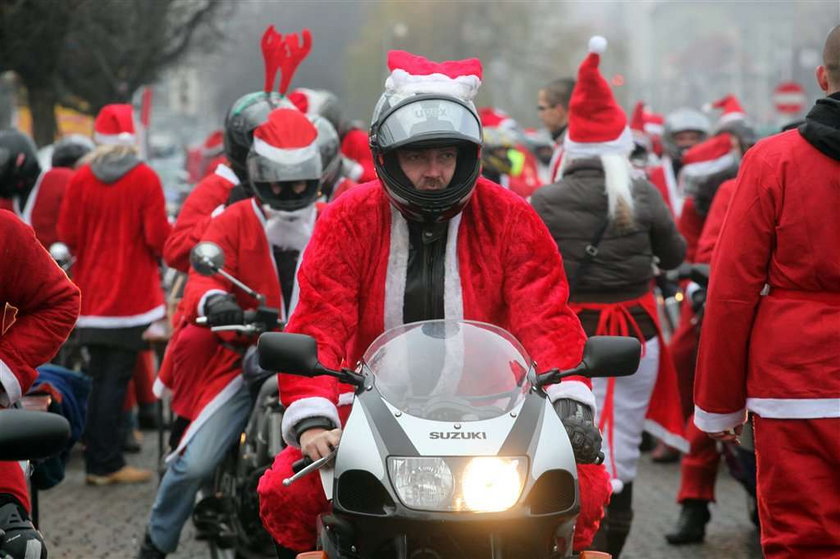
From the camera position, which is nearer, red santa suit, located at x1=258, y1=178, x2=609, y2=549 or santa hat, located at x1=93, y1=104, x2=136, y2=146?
red santa suit, located at x1=258, y1=178, x2=609, y2=549

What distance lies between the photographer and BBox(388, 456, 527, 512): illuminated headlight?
11.2ft

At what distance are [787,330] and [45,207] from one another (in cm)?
731

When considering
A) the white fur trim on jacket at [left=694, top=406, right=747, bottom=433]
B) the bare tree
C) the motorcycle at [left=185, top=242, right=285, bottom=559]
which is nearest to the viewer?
the white fur trim on jacket at [left=694, top=406, right=747, bottom=433]

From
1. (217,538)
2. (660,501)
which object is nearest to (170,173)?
(660,501)

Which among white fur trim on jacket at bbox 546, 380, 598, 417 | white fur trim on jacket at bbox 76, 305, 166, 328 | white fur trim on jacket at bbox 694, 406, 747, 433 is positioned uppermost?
white fur trim on jacket at bbox 546, 380, 598, 417

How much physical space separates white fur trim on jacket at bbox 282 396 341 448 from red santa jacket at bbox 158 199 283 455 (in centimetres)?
227

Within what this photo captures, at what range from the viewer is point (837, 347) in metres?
4.46

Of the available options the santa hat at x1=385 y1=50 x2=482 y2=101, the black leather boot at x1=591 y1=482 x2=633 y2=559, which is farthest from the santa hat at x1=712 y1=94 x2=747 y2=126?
the santa hat at x1=385 y1=50 x2=482 y2=101

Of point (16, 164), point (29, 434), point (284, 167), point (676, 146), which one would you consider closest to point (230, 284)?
point (284, 167)

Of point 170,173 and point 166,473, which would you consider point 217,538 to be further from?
point 170,173

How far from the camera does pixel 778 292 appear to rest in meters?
4.60

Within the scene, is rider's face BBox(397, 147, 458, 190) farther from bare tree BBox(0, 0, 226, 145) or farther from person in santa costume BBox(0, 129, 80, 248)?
bare tree BBox(0, 0, 226, 145)

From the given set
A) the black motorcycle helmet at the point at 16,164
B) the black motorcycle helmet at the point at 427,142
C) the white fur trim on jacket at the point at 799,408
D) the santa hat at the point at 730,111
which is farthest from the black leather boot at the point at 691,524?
the black motorcycle helmet at the point at 16,164

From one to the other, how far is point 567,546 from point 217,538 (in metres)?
3.14
